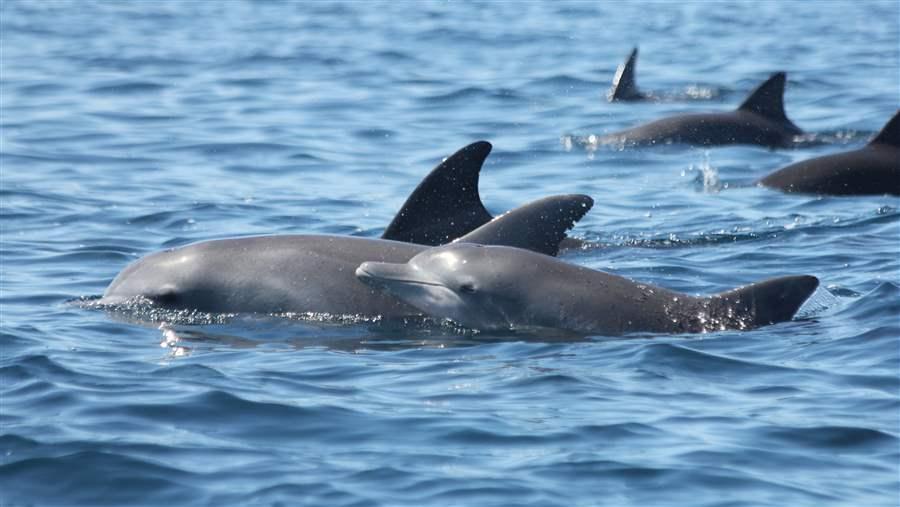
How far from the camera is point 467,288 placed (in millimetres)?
11742

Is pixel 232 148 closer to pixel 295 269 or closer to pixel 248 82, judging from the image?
pixel 248 82

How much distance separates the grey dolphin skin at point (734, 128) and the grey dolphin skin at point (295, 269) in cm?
1065

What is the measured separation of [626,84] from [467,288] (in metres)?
17.7

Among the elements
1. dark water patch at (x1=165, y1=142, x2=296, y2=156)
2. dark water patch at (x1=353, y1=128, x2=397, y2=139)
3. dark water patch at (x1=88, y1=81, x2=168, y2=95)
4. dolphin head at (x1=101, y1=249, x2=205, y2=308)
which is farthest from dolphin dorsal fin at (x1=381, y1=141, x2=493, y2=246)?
dark water patch at (x1=88, y1=81, x2=168, y2=95)

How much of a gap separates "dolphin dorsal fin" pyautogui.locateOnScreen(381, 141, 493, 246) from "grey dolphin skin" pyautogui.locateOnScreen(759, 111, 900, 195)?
700cm

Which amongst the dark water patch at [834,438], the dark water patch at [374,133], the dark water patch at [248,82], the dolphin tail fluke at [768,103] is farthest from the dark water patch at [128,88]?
the dark water patch at [834,438]

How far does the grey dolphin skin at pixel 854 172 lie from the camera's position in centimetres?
1866

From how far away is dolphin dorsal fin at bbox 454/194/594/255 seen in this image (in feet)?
40.7

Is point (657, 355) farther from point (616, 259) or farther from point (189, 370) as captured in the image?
point (616, 259)

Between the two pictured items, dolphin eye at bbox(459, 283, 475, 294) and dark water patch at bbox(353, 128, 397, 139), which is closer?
dolphin eye at bbox(459, 283, 475, 294)

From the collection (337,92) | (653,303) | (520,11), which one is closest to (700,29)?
(520,11)

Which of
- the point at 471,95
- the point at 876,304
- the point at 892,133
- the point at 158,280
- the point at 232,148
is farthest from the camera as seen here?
the point at 471,95

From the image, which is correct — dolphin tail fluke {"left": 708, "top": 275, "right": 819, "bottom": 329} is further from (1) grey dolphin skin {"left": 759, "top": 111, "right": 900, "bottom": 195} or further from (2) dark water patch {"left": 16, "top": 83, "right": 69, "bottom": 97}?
(2) dark water patch {"left": 16, "top": 83, "right": 69, "bottom": 97}

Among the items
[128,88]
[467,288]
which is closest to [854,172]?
[467,288]
